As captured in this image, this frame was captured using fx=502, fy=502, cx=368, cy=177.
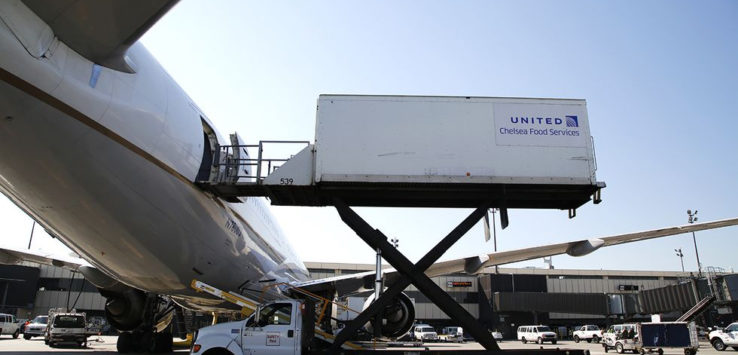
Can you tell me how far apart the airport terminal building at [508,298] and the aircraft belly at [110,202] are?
35394 mm

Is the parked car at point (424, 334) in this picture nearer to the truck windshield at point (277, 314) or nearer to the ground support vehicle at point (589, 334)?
the ground support vehicle at point (589, 334)

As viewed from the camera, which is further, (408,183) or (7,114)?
(408,183)

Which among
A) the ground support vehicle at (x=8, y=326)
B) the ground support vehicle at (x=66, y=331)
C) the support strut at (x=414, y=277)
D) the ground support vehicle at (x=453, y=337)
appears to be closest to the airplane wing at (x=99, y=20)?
the support strut at (x=414, y=277)

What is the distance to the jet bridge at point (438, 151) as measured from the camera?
9.22m

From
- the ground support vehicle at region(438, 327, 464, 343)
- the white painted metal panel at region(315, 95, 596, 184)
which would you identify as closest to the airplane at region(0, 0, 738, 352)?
the white painted metal panel at region(315, 95, 596, 184)

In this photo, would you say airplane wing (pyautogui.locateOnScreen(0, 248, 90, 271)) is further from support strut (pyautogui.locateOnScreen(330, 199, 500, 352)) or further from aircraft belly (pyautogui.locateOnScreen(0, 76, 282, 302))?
support strut (pyautogui.locateOnScreen(330, 199, 500, 352))

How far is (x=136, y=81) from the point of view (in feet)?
23.7

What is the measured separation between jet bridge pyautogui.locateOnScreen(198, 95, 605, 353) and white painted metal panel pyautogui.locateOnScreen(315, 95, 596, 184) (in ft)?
0.06

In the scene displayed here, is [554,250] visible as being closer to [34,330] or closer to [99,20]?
[99,20]

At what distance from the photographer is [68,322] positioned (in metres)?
23.3

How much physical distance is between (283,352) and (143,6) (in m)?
6.30

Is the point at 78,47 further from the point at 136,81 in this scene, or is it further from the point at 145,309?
the point at 145,309

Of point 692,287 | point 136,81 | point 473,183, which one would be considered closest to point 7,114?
point 136,81

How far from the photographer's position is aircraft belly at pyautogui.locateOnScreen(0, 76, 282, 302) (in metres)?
6.08
